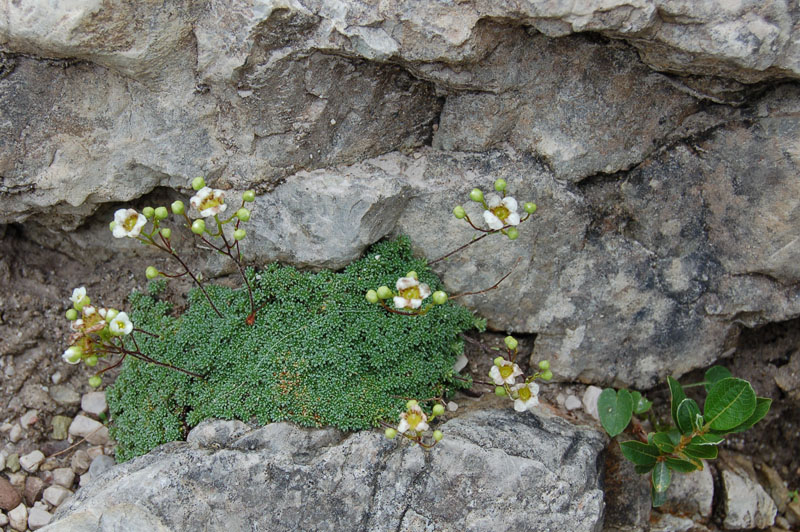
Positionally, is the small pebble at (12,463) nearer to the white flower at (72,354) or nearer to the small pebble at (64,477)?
the small pebble at (64,477)

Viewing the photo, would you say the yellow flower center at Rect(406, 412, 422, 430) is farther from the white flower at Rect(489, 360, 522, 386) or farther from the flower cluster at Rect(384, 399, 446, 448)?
the white flower at Rect(489, 360, 522, 386)

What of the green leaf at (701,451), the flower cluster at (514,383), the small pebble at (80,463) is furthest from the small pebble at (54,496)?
the green leaf at (701,451)

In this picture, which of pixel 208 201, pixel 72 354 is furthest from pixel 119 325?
pixel 208 201

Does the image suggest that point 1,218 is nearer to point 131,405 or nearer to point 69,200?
point 69,200

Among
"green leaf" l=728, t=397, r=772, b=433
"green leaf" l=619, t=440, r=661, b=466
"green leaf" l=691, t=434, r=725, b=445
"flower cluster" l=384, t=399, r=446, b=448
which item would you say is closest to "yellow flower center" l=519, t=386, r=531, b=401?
"flower cluster" l=384, t=399, r=446, b=448

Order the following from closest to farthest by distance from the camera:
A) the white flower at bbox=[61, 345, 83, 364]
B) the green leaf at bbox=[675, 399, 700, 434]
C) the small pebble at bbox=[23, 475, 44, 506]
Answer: the white flower at bbox=[61, 345, 83, 364] → the green leaf at bbox=[675, 399, 700, 434] → the small pebble at bbox=[23, 475, 44, 506]

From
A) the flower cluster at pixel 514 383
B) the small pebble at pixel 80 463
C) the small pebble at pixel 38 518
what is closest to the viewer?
the flower cluster at pixel 514 383

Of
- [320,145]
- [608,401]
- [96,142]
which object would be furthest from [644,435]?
[96,142]
